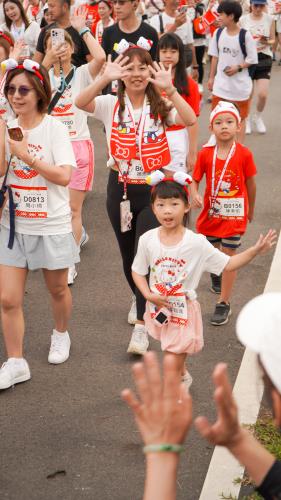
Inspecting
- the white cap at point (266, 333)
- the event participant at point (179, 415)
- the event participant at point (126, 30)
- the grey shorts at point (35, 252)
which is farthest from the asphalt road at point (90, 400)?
the white cap at point (266, 333)

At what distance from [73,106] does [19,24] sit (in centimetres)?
543

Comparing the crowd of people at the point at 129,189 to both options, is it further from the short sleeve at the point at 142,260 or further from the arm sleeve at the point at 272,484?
→ the arm sleeve at the point at 272,484

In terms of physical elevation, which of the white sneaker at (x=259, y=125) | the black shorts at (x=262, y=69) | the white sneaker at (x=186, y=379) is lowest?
the white sneaker at (x=259, y=125)

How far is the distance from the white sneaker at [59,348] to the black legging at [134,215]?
0.52 m

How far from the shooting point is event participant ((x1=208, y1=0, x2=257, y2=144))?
1031 cm

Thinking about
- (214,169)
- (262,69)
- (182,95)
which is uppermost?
(182,95)

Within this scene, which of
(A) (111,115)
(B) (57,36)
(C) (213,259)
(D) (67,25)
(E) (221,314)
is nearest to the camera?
(C) (213,259)

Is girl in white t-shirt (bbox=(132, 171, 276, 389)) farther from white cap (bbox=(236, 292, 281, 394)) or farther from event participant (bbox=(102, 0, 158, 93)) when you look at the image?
event participant (bbox=(102, 0, 158, 93))

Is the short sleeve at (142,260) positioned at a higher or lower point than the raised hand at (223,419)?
lower

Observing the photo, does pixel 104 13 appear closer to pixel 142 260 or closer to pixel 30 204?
pixel 30 204

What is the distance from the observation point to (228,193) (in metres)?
6.42

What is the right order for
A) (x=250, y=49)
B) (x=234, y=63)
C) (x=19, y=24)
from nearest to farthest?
(x=250, y=49) → (x=234, y=63) → (x=19, y=24)

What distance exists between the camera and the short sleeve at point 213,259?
4.96 metres

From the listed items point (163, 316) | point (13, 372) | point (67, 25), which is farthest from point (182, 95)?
point (13, 372)
